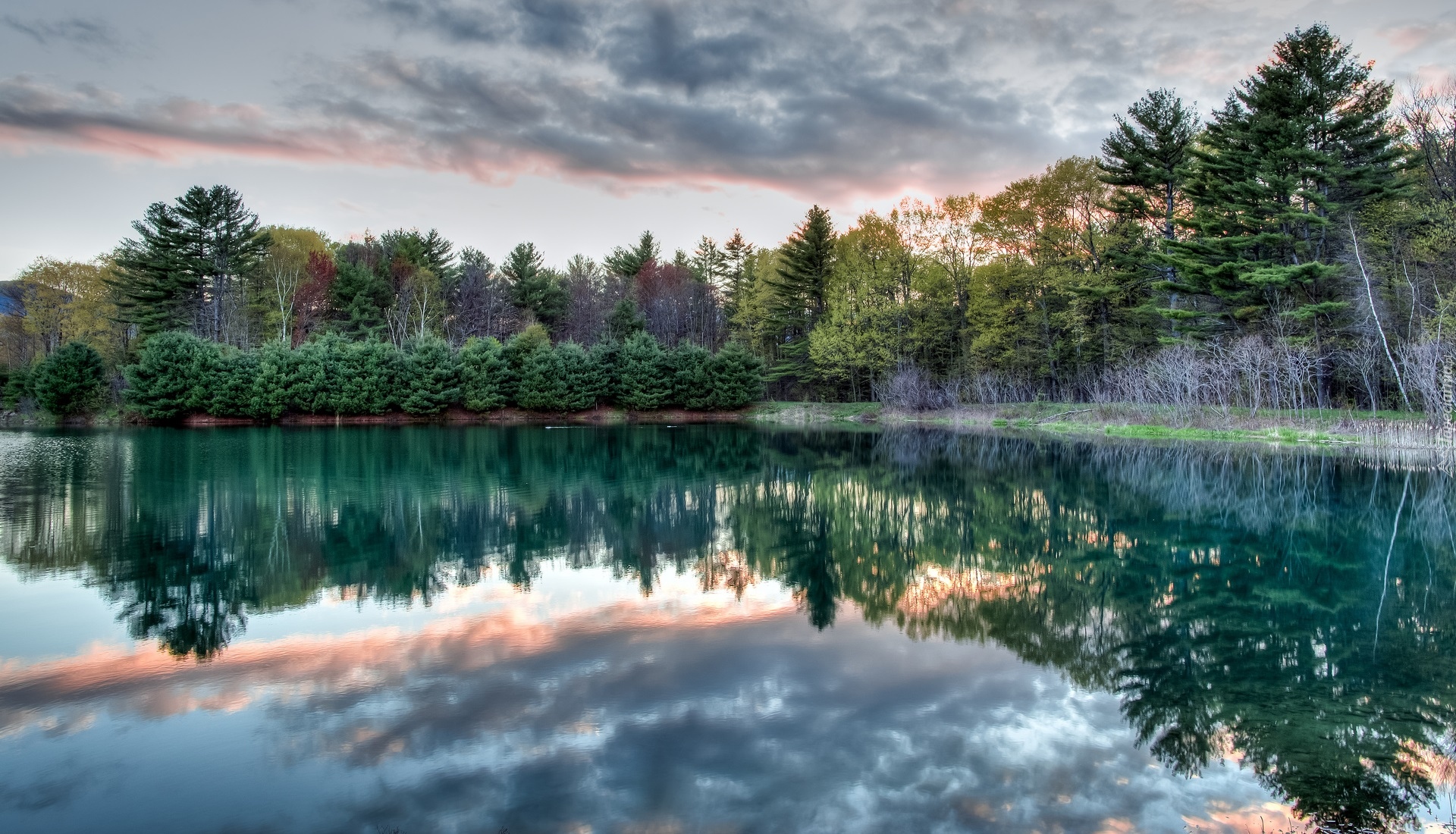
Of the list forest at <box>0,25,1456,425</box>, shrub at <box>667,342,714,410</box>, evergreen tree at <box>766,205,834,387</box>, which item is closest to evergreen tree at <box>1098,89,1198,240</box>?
forest at <box>0,25,1456,425</box>

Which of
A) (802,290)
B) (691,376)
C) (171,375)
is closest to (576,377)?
(691,376)

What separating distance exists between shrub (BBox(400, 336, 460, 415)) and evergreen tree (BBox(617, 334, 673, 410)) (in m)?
9.64

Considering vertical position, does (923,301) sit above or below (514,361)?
above

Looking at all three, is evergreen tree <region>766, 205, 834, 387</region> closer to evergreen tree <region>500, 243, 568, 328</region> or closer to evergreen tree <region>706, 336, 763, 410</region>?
evergreen tree <region>706, 336, 763, 410</region>

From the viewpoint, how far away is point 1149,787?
442 centimetres

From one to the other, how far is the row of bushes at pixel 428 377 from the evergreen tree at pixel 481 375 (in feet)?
0.20

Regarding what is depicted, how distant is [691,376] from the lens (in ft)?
152

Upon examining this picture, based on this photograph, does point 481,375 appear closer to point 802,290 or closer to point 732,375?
point 732,375

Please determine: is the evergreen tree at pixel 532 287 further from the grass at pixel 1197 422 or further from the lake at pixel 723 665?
the lake at pixel 723 665

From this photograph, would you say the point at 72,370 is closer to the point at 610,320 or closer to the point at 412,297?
the point at 412,297

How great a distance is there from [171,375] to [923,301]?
41.0 m

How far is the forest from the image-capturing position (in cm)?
2642

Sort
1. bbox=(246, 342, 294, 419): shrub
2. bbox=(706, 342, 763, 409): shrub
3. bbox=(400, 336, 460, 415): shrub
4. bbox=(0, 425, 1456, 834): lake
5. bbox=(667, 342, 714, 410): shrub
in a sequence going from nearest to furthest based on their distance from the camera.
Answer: bbox=(0, 425, 1456, 834): lake
bbox=(246, 342, 294, 419): shrub
bbox=(400, 336, 460, 415): shrub
bbox=(667, 342, 714, 410): shrub
bbox=(706, 342, 763, 409): shrub

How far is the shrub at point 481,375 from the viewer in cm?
4400
